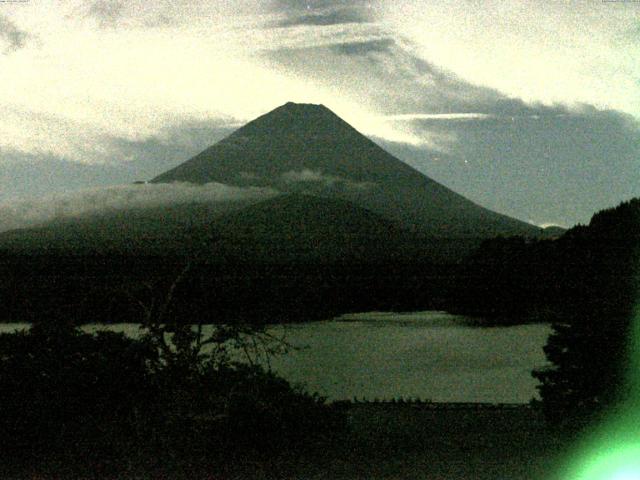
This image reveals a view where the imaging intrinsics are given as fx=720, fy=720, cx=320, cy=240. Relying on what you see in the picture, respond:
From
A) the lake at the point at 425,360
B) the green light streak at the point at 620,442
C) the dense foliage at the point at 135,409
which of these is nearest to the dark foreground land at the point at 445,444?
the green light streak at the point at 620,442

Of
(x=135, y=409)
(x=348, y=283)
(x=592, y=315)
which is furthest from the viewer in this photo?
(x=348, y=283)

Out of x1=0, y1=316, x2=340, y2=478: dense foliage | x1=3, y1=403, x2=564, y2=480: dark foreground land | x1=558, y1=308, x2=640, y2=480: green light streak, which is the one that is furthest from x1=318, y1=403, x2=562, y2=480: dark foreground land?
x1=0, y1=316, x2=340, y2=478: dense foliage

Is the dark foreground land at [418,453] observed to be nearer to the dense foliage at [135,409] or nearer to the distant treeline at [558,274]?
the dense foliage at [135,409]

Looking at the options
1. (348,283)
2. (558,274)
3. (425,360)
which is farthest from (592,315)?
(425,360)

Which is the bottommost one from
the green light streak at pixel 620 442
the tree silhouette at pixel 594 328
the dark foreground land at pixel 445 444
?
the dark foreground land at pixel 445 444

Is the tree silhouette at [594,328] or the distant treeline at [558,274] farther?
the distant treeline at [558,274]

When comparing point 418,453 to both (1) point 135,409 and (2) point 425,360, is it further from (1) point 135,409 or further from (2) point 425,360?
(2) point 425,360
